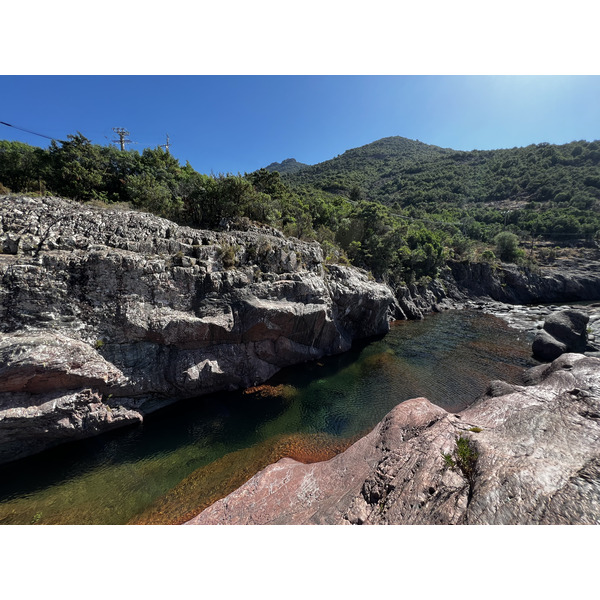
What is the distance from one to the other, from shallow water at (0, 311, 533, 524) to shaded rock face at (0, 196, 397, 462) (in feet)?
4.16

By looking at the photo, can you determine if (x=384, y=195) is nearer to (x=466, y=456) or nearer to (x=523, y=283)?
(x=523, y=283)

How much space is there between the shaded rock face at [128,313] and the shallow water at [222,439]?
127 centimetres

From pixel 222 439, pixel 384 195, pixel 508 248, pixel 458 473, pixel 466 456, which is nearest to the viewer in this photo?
pixel 458 473

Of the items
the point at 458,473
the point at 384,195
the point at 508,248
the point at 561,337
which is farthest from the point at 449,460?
the point at 384,195

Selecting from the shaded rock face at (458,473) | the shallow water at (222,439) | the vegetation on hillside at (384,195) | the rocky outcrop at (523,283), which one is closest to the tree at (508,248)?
the vegetation on hillside at (384,195)

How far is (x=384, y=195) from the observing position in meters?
108

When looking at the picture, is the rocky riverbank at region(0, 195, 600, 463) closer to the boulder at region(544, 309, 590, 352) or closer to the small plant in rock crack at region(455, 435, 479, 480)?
the small plant in rock crack at region(455, 435, 479, 480)

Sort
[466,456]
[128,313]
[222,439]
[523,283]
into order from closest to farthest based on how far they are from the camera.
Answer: [466,456]
[222,439]
[128,313]
[523,283]

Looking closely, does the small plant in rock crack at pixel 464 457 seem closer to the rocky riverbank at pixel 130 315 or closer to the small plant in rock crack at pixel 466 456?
the small plant in rock crack at pixel 466 456

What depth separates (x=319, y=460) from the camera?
36.6ft

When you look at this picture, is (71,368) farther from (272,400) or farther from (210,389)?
(272,400)

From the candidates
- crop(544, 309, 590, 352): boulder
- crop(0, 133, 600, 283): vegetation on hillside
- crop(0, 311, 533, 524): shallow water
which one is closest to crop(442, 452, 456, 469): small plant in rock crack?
crop(0, 311, 533, 524): shallow water

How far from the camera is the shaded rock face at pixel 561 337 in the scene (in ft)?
67.3

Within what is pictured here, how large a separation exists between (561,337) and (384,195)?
3910 inches
